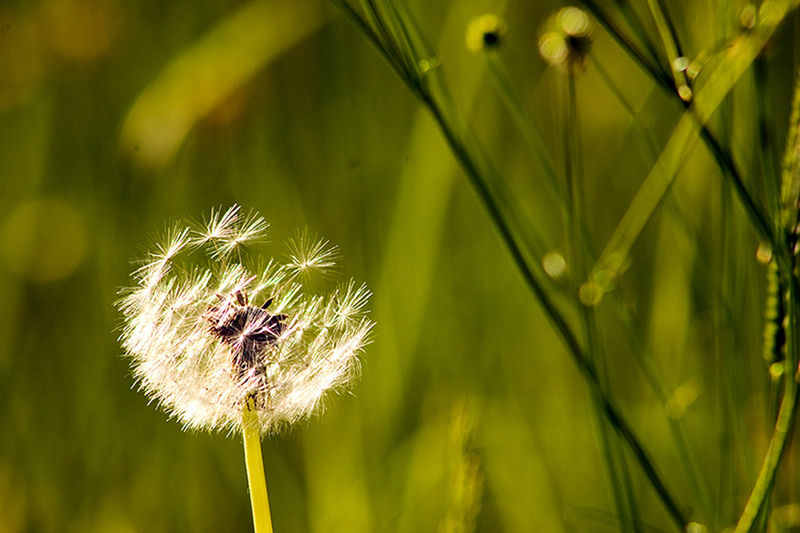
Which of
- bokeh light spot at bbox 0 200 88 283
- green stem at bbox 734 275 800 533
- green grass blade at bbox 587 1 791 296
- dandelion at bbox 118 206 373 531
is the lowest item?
green stem at bbox 734 275 800 533

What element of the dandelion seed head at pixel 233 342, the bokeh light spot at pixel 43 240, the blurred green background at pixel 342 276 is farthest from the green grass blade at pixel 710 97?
the bokeh light spot at pixel 43 240

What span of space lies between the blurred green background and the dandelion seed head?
1.28 ft

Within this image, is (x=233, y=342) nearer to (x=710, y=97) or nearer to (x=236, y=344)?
(x=236, y=344)

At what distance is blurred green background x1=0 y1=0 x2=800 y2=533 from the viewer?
39.0 inches

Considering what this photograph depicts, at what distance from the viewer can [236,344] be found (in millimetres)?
424

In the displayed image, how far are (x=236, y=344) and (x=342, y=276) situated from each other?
726 mm

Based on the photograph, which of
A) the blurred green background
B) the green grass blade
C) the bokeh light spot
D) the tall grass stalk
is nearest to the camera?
the tall grass stalk

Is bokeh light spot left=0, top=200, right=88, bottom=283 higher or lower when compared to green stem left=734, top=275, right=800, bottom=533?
higher

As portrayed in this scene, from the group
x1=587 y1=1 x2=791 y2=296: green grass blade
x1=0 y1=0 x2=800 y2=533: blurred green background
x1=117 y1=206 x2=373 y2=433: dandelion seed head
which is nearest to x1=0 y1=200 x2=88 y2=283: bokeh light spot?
x1=0 y1=0 x2=800 y2=533: blurred green background

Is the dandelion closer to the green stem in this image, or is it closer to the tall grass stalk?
the tall grass stalk

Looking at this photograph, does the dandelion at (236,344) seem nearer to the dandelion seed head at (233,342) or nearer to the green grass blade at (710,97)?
the dandelion seed head at (233,342)

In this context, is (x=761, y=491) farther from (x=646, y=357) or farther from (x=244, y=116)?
(x=244, y=116)

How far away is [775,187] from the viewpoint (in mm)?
581

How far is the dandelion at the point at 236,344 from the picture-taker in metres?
0.43
